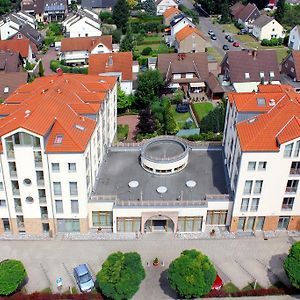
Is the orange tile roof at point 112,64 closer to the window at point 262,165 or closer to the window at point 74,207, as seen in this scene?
the window at point 74,207

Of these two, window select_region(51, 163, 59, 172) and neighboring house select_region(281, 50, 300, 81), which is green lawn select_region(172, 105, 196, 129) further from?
window select_region(51, 163, 59, 172)

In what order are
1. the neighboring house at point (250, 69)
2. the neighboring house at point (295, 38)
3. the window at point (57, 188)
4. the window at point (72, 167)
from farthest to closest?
1. the neighboring house at point (295, 38)
2. the neighboring house at point (250, 69)
3. the window at point (57, 188)
4. the window at point (72, 167)

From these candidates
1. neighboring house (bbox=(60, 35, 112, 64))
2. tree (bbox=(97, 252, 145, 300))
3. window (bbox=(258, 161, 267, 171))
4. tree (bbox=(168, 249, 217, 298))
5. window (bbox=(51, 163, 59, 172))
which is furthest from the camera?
neighboring house (bbox=(60, 35, 112, 64))

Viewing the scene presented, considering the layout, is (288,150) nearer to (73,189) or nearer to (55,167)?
(73,189)

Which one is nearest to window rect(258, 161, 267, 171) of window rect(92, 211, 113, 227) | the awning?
window rect(92, 211, 113, 227)

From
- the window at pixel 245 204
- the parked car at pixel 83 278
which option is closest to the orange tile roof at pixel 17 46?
the parked car at pixel 83 278

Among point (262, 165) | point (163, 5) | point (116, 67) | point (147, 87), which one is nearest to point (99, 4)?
point (163, 5)
